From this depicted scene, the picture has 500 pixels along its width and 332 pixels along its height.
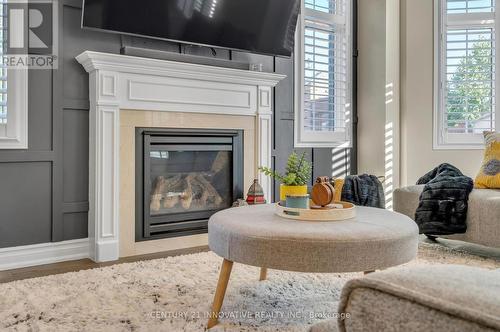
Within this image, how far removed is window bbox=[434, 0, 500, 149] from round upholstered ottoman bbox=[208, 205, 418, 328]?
118 inches

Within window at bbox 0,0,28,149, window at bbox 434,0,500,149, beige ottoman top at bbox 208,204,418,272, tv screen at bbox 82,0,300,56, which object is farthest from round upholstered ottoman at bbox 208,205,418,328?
window at bbox 434,0,500,149

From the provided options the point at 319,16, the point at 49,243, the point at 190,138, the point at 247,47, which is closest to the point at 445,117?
the point at 319,16

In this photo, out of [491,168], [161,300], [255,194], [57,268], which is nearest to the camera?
[161,300]

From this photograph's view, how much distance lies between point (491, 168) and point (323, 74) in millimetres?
1812

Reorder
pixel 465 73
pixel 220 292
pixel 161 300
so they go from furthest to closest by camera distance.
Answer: pixel 465 73
pixel 161 300
pixel 220 292

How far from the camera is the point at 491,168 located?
322cm

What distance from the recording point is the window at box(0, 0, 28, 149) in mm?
2707

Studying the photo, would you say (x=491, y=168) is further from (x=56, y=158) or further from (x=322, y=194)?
(x=56, y=158)

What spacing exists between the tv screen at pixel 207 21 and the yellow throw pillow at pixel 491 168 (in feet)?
5.98

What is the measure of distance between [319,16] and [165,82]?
6.39 feet

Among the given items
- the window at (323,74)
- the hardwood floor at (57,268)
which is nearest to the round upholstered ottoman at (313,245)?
the hardwood floor at (57,268)

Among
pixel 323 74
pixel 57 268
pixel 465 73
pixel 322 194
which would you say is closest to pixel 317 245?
pixel 322 194

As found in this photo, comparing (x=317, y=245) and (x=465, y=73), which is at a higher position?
(x=465, y=73)

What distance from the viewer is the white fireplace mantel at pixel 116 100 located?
114 inches
